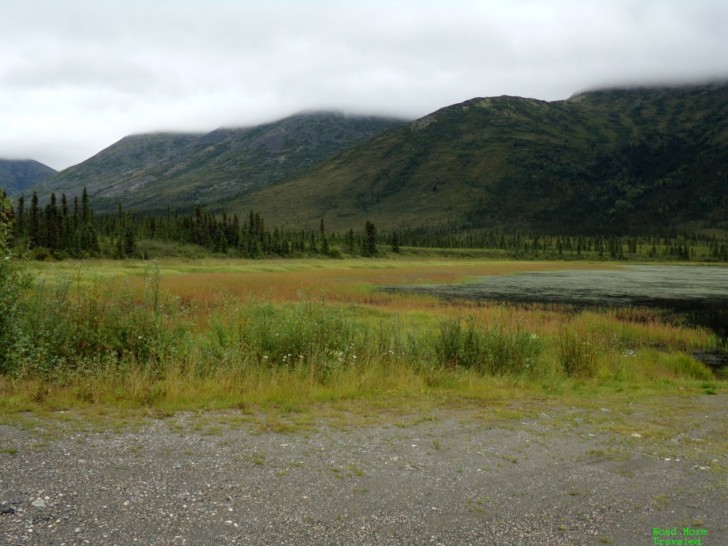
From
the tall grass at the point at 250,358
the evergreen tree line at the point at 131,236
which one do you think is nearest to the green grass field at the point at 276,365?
the tall grass at the point at 250,358

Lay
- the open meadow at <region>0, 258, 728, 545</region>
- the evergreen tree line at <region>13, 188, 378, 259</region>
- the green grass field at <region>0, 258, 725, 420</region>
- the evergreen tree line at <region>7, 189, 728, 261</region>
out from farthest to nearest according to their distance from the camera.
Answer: the evergreen tree line at <region>7, 189, 728, 261</region>
the evergreen tree line at <region>13, 188, 378, 259</region>
the green grass field at <region>0, 258, 725, 420</region>
the open meadow at <region>0, 258, 728, 545</region>

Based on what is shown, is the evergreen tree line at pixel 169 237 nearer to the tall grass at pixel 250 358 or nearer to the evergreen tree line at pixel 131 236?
the evergreen tree line at pixel 131 236

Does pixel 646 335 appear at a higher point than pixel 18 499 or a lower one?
lower

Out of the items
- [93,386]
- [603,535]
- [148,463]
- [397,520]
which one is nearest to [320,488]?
[397,520]

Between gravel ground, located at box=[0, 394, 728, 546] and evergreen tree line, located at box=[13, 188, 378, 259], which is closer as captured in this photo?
gravel ground, located at box=[0, 394, 728, 546]

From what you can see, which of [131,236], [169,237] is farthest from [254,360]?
[169,237]

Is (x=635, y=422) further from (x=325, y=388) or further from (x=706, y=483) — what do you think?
(x=325, y=388)

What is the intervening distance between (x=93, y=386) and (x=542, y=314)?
78.9 feet

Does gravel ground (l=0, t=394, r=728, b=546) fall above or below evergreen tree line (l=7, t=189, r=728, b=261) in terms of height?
below

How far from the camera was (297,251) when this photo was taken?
11738cm

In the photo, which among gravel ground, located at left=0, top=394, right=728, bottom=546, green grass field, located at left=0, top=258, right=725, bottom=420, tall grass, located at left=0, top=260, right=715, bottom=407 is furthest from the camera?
tall grass, located at left=0, top=260, right=715, bottom=407

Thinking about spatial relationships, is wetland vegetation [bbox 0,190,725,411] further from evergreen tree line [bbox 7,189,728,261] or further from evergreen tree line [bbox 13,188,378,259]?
evergreen tree line [bbox 13,188,378,259]

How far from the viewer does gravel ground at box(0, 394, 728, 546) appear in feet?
15.2

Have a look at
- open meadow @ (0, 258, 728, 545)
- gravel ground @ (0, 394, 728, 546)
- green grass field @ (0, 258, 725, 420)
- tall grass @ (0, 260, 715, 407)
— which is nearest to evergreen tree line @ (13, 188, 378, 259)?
tall grass @ (0, 260, 715, 407)
